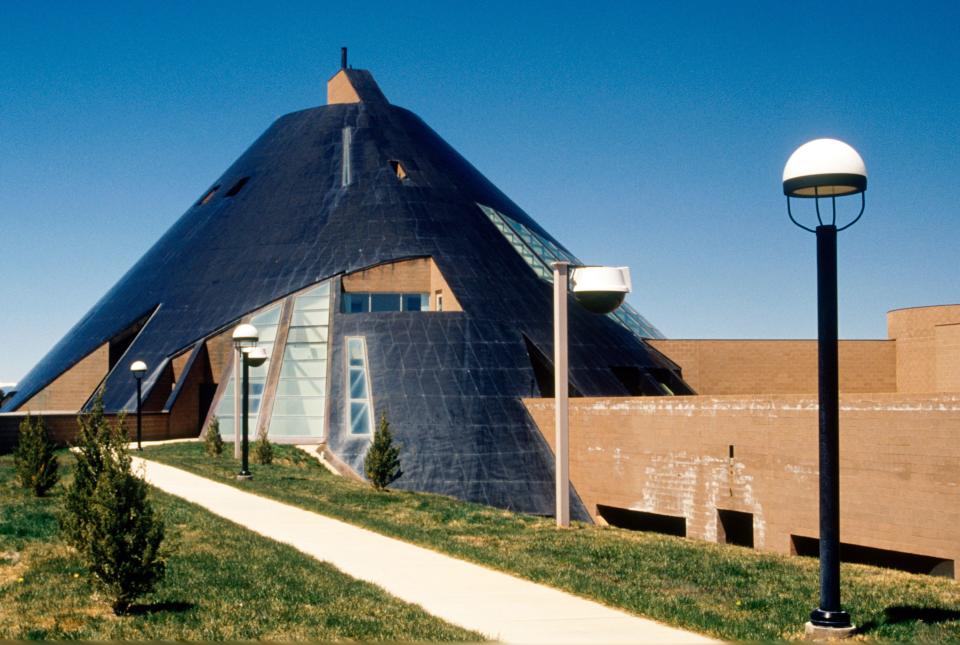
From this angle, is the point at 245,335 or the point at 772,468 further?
the point at 245,335

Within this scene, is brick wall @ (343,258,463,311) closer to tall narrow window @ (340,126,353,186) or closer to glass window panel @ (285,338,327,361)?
glass window panel @ (285,338,327,361)

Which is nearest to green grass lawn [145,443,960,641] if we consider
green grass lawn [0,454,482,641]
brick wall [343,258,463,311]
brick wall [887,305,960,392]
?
green grass lawn [0,454,482,641]

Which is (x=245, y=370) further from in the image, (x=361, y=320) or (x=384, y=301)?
(x=384, y=301)

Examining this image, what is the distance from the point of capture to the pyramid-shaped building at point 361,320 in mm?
Answer: 30078

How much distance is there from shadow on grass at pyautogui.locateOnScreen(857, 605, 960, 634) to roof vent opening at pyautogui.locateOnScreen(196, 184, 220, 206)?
3962cm

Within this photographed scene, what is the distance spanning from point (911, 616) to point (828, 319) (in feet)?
9.86

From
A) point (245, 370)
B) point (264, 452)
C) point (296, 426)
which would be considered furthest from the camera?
point (296, 426)

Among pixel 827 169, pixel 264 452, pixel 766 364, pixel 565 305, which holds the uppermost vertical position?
pixel 827 169

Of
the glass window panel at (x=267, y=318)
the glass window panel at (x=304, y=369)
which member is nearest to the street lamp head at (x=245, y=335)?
the glass window panel at (x=304, y=369)

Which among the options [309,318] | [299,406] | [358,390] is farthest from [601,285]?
[309,318]

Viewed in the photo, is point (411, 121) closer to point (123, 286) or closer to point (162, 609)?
point (123, 286)

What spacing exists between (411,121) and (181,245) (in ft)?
39.0

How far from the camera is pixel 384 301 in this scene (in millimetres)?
37062

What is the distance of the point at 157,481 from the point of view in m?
22.2
